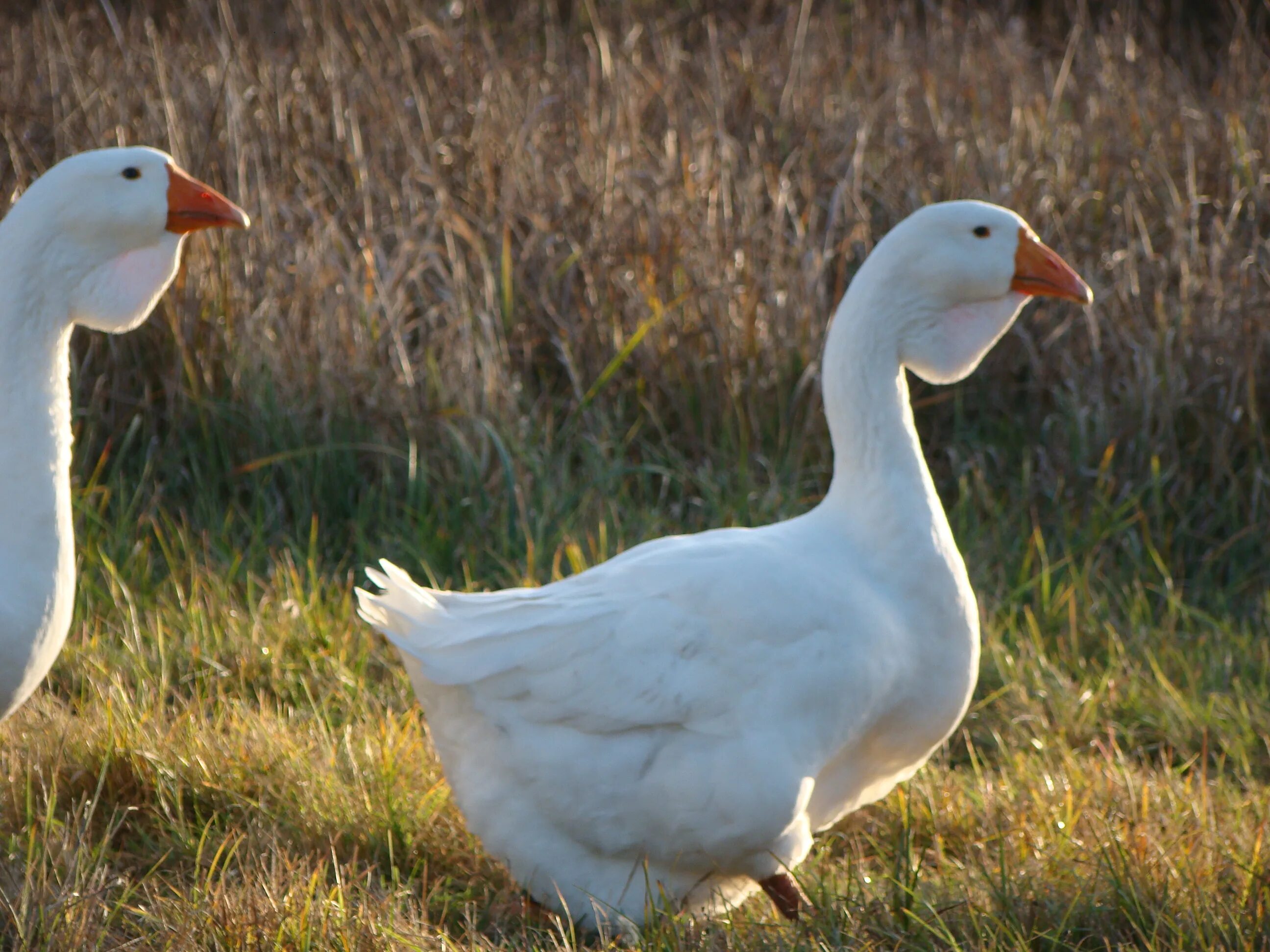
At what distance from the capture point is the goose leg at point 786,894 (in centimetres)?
267

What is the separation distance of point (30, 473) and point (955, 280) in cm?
185

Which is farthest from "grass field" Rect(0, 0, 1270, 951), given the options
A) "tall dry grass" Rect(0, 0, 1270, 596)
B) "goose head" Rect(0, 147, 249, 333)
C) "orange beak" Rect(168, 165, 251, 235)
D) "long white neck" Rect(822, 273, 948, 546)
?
Result: "orange beak" Rect(168, 165, 251, 235)

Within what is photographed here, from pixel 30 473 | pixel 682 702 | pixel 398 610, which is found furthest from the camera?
pixel 398 610

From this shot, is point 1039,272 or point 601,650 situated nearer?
point 601,650

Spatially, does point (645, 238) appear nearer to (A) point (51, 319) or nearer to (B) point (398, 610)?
(B) point (398, 610)

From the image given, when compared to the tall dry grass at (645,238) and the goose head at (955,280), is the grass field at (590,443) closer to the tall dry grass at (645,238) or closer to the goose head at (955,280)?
the tall dry grass at (645,238)

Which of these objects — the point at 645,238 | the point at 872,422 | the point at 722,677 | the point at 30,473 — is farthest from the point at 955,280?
the point at 645,238

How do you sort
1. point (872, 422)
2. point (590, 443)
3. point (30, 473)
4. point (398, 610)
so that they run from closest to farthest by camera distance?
point (30, 473), point (398, 610), point (872, 422), point (590, 443)

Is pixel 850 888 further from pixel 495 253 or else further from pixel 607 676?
pixel 495 253

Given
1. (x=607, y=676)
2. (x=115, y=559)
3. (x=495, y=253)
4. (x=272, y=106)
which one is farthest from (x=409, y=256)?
(x=607, y=676)

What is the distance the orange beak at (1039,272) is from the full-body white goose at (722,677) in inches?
3.2

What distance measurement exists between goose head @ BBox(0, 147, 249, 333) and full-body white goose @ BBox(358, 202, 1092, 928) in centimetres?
71

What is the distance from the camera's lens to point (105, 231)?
8.42ft

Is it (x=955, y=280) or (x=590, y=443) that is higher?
(x=955, y=280)
